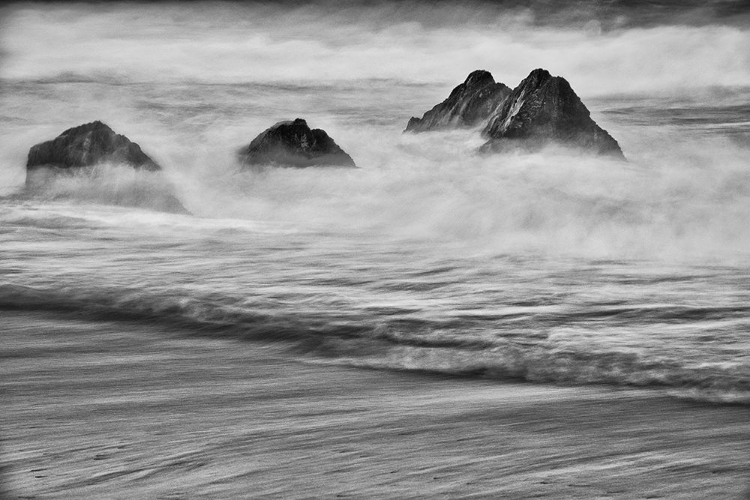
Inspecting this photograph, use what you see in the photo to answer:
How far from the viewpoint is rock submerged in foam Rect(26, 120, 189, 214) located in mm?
5730

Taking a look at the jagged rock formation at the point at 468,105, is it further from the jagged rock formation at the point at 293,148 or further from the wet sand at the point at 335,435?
the wet sand at the point at 335,435

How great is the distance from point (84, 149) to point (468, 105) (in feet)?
7.95

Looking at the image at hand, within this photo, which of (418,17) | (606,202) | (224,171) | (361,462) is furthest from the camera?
(224,171)

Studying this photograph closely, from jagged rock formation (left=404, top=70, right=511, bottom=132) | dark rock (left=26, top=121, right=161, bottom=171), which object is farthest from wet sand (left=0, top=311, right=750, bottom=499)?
dark rock (left=26, top=121, right=161, bottom=171)

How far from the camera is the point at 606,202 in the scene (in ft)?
18.1

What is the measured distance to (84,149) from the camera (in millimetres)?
5918

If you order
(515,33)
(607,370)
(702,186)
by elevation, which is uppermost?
(515,33)

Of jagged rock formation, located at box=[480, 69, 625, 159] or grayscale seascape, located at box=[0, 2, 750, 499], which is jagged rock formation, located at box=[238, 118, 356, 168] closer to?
grayscale seascape, located at box=[0, 2, 750, 499]

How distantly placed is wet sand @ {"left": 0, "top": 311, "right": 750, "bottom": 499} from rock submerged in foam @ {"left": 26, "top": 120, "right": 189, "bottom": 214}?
3.51 meters

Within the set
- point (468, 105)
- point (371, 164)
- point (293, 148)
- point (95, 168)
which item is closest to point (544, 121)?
point (468, 105)

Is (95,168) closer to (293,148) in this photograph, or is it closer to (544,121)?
(293,148)

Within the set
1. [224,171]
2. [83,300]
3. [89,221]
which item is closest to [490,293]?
[83,300]

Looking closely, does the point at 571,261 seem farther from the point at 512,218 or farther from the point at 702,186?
the point at 702,186

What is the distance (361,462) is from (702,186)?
457 centimetres
